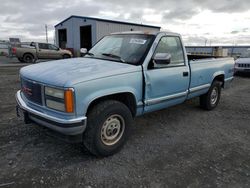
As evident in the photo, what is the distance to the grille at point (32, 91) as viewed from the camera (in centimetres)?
314

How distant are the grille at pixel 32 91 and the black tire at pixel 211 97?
167 inches

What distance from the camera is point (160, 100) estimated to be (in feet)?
13.6

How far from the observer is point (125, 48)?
Answer: 4.14 m

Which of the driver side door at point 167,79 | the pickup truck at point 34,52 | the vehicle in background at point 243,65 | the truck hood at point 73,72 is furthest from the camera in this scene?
the pickup truck at point 34,52

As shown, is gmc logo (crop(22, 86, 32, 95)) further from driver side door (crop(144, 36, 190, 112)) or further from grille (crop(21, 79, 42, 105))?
driver side door (crop(144, 36, 190, 112))

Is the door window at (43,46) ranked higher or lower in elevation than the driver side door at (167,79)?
higher

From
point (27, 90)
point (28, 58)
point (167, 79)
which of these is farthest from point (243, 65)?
point (28, 58)

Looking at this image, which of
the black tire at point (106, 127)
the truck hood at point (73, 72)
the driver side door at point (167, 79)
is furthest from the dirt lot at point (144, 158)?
the truck hood at point (73, 72)

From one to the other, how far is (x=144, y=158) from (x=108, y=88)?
1.23 m

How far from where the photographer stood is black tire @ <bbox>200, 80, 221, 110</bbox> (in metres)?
5.88

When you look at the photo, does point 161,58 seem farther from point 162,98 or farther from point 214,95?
point 214,95

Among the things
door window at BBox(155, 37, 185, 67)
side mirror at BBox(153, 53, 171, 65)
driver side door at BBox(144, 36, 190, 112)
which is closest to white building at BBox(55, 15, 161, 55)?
door window at BBox(155, 37, 185, 67)

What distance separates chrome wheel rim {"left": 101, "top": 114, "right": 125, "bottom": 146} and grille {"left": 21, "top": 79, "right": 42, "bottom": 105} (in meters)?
1.00

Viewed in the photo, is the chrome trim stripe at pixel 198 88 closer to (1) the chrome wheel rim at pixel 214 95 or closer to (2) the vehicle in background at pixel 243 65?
(1) the chrome wheel rim at pixel 214 95
